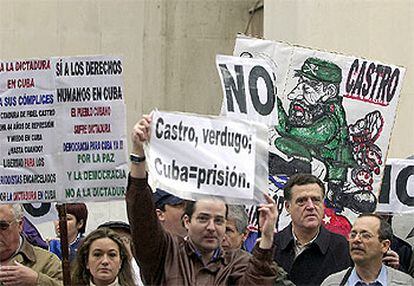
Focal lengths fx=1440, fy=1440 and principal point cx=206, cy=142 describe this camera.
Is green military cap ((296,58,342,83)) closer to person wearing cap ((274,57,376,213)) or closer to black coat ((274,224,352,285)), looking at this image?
person wearing cap ((274,57,376,213))

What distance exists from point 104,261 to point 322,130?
7.49 feet

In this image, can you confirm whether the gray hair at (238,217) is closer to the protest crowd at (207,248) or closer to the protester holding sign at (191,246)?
the protest crowd at (207,248)

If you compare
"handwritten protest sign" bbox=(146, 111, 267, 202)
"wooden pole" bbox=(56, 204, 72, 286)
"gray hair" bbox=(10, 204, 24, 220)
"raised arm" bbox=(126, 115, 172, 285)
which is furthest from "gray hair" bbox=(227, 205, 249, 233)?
"raised arm" bbox=(126, 115, 172, 285)

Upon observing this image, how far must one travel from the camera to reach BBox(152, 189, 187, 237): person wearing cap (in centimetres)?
923

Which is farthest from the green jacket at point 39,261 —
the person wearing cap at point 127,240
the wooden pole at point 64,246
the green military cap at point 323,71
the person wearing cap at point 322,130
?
the green military cap at point 323,71

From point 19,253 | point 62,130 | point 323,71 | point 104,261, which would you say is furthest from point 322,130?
point 19,253

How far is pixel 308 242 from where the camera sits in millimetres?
9125

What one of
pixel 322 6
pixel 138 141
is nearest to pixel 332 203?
pixel 138 141

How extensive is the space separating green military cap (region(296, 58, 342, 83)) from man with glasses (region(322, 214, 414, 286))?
161 cm

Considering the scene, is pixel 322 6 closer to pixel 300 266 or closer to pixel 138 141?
pixel 300 266

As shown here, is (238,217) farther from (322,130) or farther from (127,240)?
(322,130)

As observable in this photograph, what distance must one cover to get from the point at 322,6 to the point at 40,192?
300 inches

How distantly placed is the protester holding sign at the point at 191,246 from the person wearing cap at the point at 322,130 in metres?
2.65

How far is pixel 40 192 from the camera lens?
8.77 m
